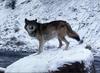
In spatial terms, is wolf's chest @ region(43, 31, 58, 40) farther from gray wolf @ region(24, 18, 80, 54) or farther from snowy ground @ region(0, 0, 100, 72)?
snowy ground @ region(0, 0, 100, 72)

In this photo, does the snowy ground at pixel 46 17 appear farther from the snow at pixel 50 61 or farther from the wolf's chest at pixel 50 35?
the snow at pixel 50 61

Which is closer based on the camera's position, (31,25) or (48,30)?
(31,25)

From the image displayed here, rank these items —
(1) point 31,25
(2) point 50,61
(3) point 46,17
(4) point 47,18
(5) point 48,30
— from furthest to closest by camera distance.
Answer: (3) point 46,17, (4) point 47,18, (5) point 48,30, (1) point 31,25, (2) point 50,61

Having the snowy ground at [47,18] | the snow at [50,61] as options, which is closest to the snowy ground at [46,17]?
the snowy ground at [47,18]

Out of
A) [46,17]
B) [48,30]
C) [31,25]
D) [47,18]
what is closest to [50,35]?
[48,30]

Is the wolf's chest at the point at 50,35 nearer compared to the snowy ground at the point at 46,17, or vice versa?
the wolf's chest at the point at 50,35

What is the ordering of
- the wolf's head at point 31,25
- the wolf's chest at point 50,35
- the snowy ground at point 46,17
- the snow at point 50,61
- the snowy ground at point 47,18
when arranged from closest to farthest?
the snow at point 50,61 < the wolf's head at point 31,25 < the wolf's chest at point 50,35 < the snowy ground at point 47,18 < the snowy ground at point 46,17

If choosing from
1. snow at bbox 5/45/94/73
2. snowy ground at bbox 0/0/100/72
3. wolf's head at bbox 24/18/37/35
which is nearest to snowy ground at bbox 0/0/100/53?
snowy ground at bbox 0/0/100/72

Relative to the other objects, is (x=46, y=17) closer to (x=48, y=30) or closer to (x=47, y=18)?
(x=47, y=18)

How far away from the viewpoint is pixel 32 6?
111 feet

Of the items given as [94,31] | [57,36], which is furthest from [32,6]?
[57,36]

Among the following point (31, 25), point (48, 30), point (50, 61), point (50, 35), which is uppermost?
point (31, 25)

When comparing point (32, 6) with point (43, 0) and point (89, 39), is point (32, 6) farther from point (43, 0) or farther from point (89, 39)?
point (89, 39)

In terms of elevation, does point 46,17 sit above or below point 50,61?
above
